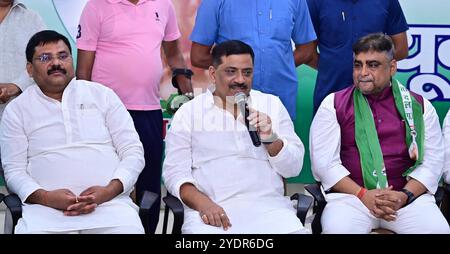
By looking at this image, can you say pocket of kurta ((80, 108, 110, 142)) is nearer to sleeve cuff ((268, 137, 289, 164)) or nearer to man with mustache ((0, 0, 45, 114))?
man with mustache ((0, 0, 45, 114))

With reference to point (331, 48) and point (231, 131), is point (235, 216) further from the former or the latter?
point (331, 48)

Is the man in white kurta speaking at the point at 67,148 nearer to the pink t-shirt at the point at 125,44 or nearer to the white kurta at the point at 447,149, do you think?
the pink t-shirt at the point at 125,44

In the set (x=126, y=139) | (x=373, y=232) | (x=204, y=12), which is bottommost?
(x=373, y=232)

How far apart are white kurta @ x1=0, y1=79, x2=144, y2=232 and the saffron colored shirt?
37.3 inches

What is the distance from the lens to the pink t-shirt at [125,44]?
200 inches

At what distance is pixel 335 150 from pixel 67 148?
55.3 inches

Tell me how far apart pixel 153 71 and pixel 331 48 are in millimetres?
1084

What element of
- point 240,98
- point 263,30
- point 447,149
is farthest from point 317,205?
point 263,30

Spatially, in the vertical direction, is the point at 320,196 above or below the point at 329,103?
below

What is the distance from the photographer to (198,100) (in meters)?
4.68

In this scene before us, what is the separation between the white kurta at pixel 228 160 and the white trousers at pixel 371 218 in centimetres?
23

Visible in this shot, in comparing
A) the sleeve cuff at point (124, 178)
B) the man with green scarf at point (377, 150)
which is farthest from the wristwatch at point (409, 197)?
the sleeve cuff at point (124, 178)
